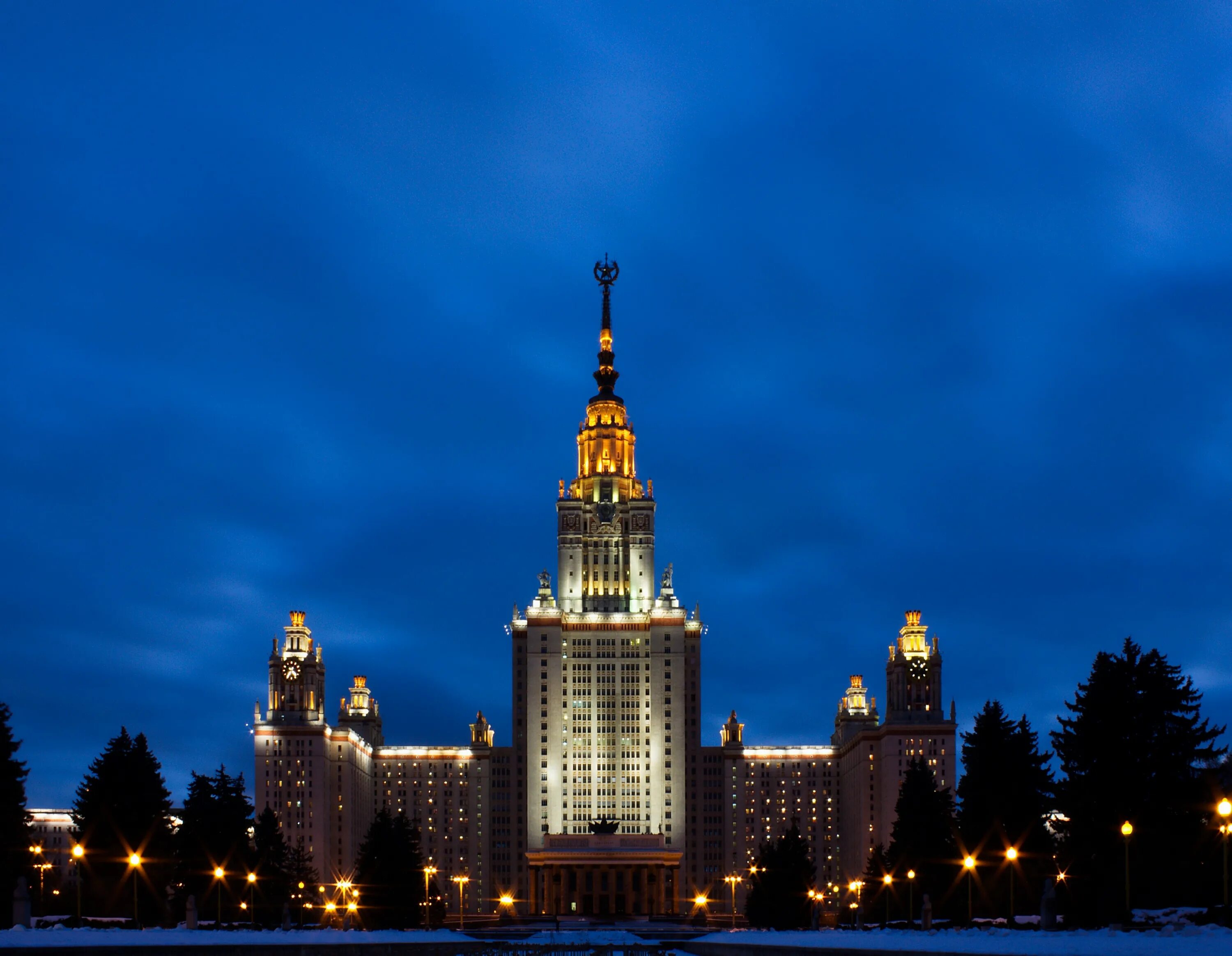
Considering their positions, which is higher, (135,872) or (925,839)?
(925,839)

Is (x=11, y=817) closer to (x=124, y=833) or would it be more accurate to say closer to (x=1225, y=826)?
(x=124, y=833)

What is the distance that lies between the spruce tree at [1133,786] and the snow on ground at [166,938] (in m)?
35.8

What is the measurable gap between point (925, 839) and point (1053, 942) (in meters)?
63.7

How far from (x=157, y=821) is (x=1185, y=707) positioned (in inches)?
2568

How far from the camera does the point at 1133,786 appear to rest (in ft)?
239

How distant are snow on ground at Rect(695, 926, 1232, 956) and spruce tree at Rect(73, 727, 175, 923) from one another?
4701 centimetres

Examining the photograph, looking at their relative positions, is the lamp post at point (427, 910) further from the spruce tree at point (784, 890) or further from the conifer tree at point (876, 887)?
the conifer tree at point (876, 887)

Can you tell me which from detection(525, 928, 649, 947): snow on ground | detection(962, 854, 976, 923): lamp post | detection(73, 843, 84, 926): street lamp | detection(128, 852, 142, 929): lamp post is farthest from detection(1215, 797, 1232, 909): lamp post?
detection(525, 928, 649, 947): snow on ground

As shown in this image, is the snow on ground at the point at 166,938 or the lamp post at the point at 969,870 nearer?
the snow on ground at the point at 166,938

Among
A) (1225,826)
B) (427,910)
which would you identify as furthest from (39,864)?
(427,910)

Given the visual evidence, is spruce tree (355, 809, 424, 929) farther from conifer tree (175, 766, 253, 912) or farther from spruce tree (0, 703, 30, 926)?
spruce tree (0, 703, 30, 926)

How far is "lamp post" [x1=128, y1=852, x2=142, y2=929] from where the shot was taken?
290ft

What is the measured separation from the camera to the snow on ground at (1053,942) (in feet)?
138

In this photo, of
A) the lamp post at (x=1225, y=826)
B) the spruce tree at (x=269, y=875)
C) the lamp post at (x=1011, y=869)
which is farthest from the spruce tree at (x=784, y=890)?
the lamp post at (x=1225, y=826)
